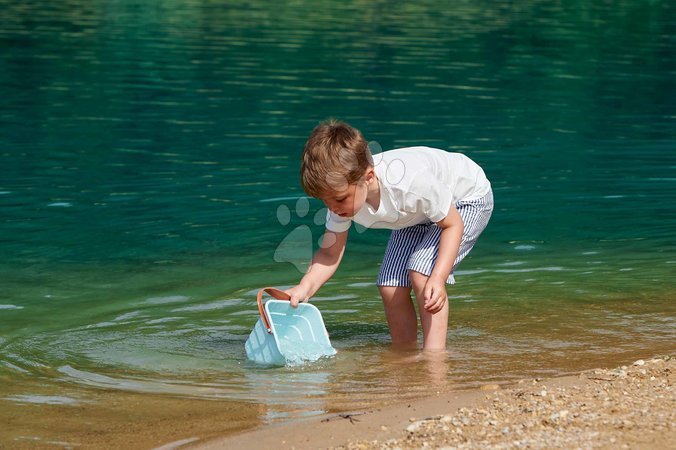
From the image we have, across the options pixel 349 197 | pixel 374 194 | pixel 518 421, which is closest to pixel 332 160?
pixel 349 197

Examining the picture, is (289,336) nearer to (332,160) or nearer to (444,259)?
(444,259)

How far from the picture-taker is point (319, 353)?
6238mm

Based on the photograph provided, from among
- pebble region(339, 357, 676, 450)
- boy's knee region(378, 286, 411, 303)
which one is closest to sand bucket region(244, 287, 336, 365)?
boy's knee region(378, 286, 411, 303)

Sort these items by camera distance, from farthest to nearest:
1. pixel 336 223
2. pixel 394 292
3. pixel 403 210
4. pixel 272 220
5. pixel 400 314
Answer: pixel 272 220 → pixel 400 314 → pixel 394 292 → pixel 336 223 → pixel 403 210

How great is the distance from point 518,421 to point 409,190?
5.06 feet

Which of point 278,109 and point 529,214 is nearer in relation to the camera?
point 529,214

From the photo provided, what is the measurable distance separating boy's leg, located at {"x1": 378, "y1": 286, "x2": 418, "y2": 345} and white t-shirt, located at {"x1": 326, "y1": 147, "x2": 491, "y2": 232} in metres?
0.45

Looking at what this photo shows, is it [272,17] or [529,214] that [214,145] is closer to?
[529,214]

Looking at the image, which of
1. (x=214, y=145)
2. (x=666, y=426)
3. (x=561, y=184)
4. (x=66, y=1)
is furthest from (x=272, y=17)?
(x=666, y=426)

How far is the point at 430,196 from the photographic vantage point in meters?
5.66

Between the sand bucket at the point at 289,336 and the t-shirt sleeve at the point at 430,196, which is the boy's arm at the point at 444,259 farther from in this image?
the sand bucket at the point at 289,336

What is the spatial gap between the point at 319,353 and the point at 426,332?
597 millimetres

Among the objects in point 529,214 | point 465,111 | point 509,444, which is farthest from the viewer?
point 465,111

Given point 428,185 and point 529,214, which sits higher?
point 428,185
